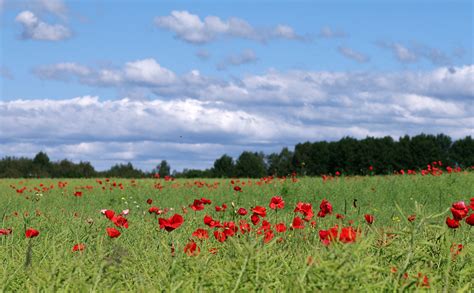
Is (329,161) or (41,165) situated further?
(329,161)

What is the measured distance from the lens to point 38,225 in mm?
6598

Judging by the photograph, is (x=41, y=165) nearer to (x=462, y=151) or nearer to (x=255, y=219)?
(x=462, y=151)

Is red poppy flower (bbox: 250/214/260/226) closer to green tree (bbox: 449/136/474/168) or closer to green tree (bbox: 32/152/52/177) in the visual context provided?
green tree (bbox: 32/152/52/177)

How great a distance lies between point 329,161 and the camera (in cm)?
4850

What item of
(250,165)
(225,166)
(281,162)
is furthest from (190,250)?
(281,162)

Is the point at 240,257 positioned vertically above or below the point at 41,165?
below

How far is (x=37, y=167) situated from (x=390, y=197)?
31.9 m

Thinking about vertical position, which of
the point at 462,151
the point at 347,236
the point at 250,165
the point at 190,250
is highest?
the point at 462,151

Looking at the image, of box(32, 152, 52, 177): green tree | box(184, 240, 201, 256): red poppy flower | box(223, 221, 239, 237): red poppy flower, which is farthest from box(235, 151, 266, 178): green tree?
box(184, 240, 201, 256): red poppy flower

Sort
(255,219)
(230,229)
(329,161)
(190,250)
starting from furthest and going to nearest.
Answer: (329,161) → (255,219) → (230,229) → (190,250)

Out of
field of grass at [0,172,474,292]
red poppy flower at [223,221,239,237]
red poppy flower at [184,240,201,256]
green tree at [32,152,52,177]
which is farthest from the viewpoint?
green tree at [32,152,52,177]

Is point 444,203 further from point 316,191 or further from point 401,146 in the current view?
point 401,146

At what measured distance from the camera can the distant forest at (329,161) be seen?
129 ft

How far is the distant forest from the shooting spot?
3941cm
